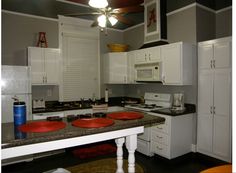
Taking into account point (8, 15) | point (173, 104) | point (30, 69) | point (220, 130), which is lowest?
point (220, 130)

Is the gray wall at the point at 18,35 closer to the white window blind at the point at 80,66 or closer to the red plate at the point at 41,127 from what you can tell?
the white window blind at the point at 80,66

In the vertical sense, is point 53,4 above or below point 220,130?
above

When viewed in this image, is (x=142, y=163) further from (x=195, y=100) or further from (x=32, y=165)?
(x=32, y=165)

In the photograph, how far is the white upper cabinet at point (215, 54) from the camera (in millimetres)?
2991

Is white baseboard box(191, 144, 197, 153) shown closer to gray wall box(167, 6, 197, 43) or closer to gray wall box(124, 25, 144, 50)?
gray wall box(167, 6, 197, 43)

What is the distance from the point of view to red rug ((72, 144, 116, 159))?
364cm

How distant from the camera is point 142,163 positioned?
3.29 m

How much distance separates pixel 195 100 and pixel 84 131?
268 cm

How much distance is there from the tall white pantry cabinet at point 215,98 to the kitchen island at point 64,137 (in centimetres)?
179

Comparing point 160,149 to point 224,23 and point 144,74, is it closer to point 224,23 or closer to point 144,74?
point 144,74

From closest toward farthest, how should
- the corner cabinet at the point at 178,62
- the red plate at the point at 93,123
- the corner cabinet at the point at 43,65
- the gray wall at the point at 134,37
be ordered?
the red plate at the point at 93,123
the corner cabinet at the point at 178,62
the corner cabinet at the point at 43,65
the gray wall at the point at 134,37

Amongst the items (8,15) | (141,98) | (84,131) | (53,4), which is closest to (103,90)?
(141,98)

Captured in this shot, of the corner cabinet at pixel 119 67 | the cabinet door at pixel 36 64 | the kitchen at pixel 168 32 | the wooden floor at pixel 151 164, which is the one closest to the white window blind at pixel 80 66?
the kitchen at pixel 168 32

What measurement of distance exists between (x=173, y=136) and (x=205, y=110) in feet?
2.48
